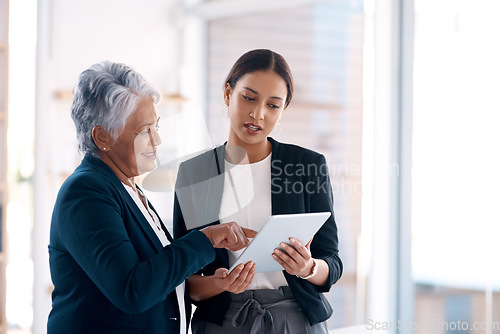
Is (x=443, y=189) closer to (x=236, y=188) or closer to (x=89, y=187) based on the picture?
(x=236, y=188)

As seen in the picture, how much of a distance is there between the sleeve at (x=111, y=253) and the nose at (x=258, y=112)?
452 millimetres

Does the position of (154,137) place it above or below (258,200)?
above

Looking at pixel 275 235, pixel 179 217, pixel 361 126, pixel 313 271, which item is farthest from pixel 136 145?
pixel 361 126

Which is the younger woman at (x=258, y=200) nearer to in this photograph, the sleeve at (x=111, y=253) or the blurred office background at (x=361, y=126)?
the sleeve at (x=111, y=253)

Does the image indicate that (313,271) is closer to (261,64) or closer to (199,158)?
(199,158)

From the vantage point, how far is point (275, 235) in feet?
4.15

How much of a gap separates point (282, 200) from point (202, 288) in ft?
1.01

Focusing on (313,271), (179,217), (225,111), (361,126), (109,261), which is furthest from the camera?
(361,126)

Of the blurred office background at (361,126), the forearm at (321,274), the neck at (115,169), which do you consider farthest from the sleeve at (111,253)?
the blurred office background at (361,126)

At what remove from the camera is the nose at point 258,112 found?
1.49 m

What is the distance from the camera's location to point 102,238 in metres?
1.10

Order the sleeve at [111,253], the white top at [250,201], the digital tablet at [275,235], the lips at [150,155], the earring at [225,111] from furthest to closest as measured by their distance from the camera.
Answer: the earring at [225,111] < the white top at [250,201] < the lips at [150,155] < the digital tablet at [275,235] < the sleeve at [111,253]

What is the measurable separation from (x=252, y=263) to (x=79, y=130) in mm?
511

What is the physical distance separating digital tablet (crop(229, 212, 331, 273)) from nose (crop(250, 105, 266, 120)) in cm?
33
